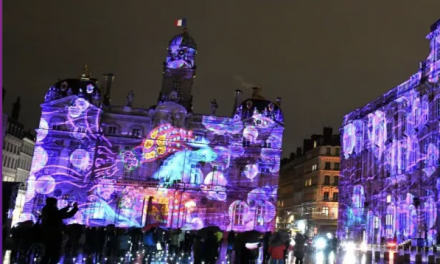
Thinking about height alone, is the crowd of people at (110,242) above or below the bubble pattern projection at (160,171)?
below

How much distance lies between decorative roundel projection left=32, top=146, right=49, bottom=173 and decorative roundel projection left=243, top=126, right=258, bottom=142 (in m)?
21.0

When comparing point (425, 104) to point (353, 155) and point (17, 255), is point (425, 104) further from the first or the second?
point (17, 255)

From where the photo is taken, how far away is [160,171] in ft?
167

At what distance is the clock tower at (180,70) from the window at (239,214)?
12333 millimetres

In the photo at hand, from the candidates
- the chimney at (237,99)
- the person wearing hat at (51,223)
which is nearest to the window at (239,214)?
the chimney at (237,99)

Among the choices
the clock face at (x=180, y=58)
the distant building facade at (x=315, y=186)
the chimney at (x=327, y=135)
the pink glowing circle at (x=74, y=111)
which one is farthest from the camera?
the chimney at (x=327, y=135)

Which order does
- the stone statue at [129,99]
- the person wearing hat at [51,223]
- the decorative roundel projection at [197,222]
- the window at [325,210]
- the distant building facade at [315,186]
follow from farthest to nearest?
the distant building facade at [315,186]
the window at [325,210]
the stone statue at [129,99]
the decorative roundel projection at [197,222]
the person wearing hat at [51,223]

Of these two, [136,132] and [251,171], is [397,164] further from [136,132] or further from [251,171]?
[136,132]

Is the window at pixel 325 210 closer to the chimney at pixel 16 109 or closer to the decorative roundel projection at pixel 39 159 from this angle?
the decorative roundel projection at pixel 39 159

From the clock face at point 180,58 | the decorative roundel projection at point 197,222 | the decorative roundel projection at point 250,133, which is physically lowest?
the decorative roundel projection at point 197,222

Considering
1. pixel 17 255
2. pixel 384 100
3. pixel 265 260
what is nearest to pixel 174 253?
pixel 265 260

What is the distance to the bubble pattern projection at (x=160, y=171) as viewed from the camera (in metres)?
49.2

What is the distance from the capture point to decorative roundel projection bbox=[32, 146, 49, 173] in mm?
49281

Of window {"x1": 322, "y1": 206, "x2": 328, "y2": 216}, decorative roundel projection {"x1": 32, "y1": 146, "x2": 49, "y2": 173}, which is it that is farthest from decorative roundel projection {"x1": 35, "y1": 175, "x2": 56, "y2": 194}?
window {"x1": 322, "y1": 206, "x2": 328, "y2": 216}
